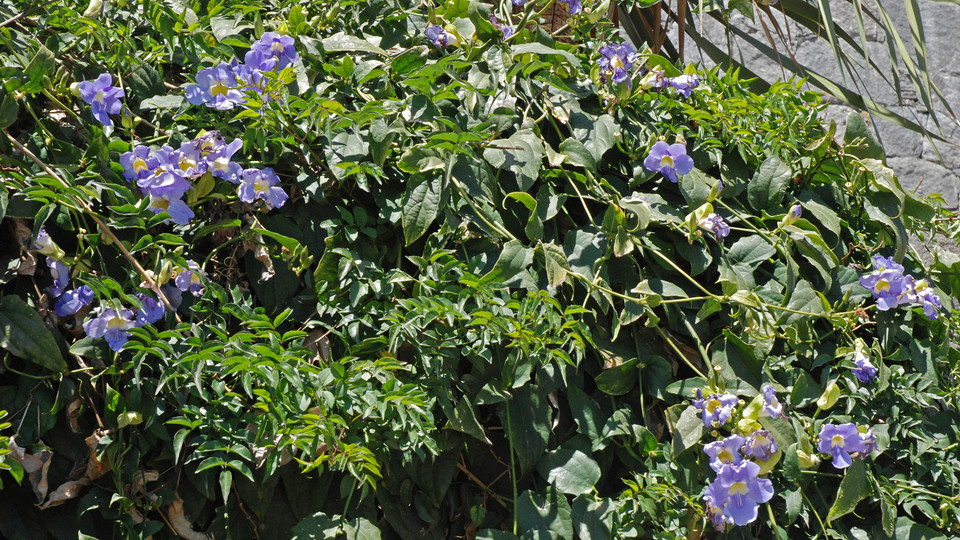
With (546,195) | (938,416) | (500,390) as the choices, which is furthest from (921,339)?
(500,390)

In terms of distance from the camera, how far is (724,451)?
4.19ft

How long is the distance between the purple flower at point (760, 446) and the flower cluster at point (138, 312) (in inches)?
33.0

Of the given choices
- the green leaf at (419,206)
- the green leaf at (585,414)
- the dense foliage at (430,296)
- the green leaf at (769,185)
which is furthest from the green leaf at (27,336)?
Result: the green leaf at (769,185)

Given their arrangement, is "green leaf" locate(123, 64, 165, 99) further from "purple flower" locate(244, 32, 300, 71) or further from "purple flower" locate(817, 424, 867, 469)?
"purple flower" locate(817, 424, 867, 469)

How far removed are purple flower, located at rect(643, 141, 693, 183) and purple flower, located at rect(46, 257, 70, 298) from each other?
0.95 meters

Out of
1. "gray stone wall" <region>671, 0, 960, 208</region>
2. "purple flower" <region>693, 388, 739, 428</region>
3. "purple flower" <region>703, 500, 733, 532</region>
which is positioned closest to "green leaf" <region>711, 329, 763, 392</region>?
"purple flower" <region>693, 388, 739, 428</region>

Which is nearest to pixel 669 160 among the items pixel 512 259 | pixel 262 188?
pixel 512 259

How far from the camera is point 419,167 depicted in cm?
129

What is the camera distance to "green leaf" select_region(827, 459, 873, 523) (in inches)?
54.2

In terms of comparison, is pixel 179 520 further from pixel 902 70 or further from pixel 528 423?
pixel 902 70

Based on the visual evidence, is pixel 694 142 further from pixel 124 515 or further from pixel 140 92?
pixel 124 515

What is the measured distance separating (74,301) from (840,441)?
3.87 feet

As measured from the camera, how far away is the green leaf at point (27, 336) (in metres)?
1.08

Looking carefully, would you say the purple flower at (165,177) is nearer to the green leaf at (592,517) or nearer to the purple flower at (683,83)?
the green leaf at (592,517)
